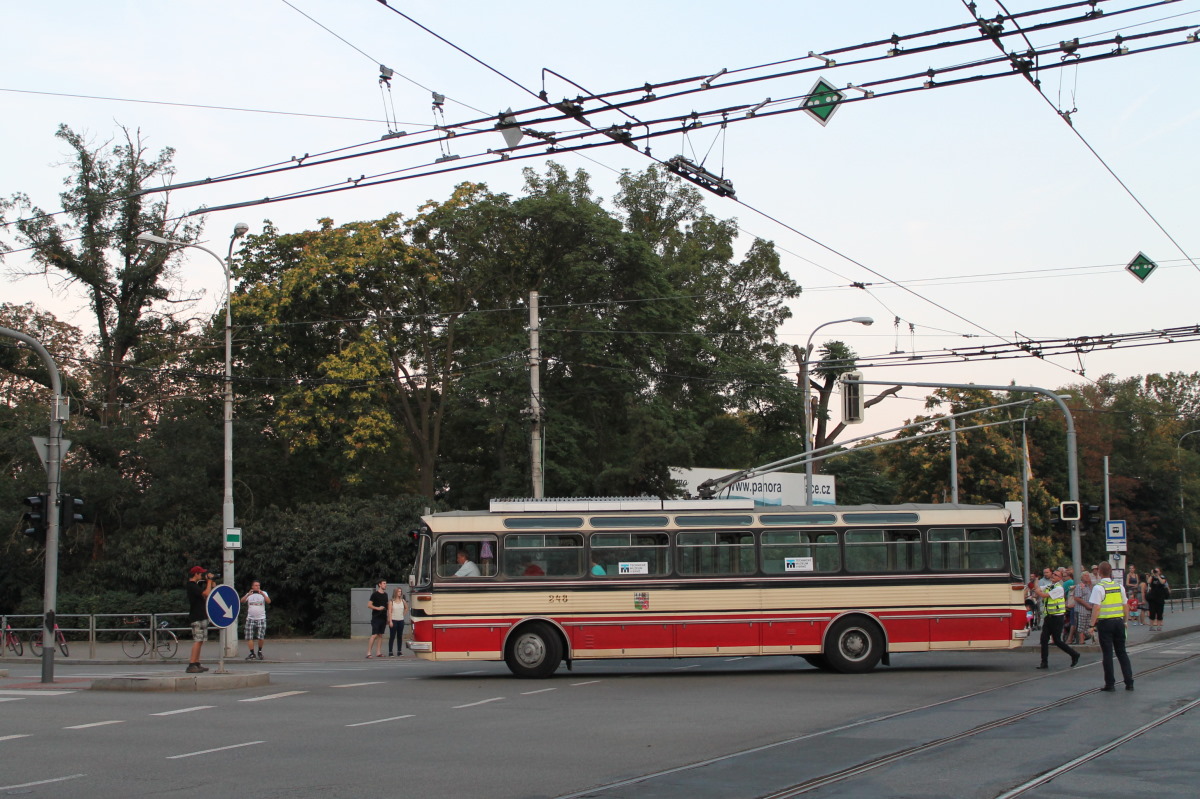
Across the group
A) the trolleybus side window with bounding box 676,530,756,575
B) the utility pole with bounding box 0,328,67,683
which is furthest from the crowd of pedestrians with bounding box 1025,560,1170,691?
the utility pole with bounding box 0,328,67,683

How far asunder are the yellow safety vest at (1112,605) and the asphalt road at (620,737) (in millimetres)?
1043

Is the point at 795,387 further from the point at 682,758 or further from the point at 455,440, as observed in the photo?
the point at 682,758

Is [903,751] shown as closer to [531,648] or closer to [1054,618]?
[531,648]

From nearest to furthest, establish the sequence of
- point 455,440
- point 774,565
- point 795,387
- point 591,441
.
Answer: point 774,565 < point 591,441 < point 455,440 < point 795,387

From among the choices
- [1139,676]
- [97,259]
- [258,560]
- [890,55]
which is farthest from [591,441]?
[890,55]

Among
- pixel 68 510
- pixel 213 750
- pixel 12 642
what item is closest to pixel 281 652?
pixel 12 642

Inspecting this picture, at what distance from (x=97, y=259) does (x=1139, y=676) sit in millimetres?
35367

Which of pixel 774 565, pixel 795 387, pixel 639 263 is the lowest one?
pixel 774 565

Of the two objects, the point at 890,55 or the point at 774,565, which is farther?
the point at 774,565

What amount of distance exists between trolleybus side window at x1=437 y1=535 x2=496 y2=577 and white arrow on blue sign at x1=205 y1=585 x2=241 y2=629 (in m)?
3.41

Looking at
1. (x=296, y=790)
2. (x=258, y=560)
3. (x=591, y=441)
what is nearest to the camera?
(x=296, y=790)

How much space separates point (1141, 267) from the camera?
871 inches

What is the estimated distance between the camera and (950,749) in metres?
11.2

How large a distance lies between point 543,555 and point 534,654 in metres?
1.66
